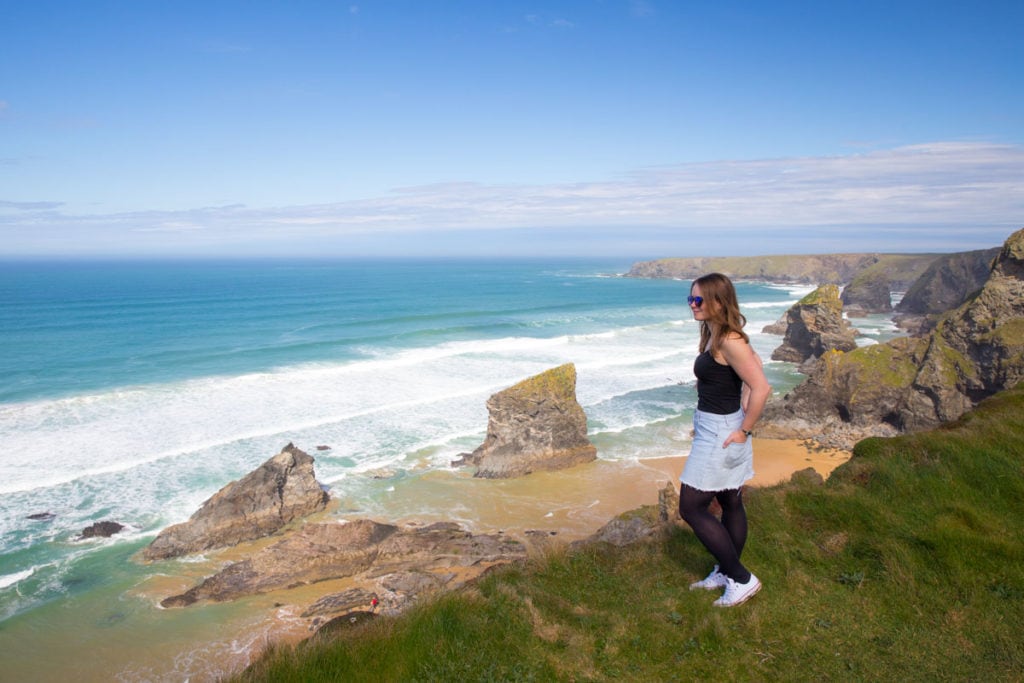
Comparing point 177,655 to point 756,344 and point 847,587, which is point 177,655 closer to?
point 847,587

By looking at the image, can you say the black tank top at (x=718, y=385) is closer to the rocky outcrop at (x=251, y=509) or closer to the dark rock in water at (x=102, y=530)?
the rocky outcrop at (x=251, y=509)

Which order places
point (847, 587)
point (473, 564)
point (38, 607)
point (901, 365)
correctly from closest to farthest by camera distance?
1. point (847, 587)
2. point (38, 607)
3. point (473, 564)
4. point (901, 365)

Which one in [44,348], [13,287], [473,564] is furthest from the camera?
[13,287]

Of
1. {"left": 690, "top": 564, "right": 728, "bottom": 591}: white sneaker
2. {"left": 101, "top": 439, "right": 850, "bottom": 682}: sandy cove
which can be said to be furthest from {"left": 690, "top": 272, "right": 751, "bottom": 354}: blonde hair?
{"left": 101, "top": 439, "right": 850, "bottom": 682}: sandy cove

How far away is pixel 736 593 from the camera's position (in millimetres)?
5816

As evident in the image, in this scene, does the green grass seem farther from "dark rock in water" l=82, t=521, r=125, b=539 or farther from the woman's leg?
"dark rock in water" l=82, t=521, r=125, b=539

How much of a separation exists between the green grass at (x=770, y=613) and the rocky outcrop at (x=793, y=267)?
10374cm

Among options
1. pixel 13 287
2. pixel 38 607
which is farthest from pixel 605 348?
pixel 13 287

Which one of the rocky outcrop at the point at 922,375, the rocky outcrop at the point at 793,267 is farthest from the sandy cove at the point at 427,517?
the rocky outcrop at the point at 793,267

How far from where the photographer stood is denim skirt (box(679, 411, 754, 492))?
17.5 feet

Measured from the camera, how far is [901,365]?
1094 inches

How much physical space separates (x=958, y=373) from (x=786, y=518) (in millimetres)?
23054

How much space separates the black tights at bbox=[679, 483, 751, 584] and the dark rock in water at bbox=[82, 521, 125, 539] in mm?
19119

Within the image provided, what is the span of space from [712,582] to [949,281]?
74.0 metres
